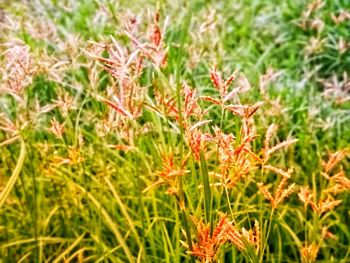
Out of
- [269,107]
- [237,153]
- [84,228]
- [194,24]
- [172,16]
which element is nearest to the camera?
[237,153]

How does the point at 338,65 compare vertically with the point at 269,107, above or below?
above

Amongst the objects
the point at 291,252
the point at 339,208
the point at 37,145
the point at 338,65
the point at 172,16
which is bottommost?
the point at 291,252

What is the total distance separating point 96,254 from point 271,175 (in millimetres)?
913

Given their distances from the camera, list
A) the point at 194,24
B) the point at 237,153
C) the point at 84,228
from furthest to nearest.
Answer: the point at 194,24 < the point at 84,228 < the point at 237,153

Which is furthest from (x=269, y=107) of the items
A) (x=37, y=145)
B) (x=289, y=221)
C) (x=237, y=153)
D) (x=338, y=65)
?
(x=338, y=65)

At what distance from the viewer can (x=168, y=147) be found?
235cm

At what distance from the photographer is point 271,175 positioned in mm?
2697

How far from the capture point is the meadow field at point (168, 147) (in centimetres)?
138

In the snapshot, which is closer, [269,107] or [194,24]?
[269,107]

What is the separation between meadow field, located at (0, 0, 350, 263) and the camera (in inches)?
54.3

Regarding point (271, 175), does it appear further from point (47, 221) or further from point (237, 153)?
point (237, 153)

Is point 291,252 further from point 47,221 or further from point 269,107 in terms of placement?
point 47,221

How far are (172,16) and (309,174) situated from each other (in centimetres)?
169

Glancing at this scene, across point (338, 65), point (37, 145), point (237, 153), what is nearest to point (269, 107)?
point (37, 145)
